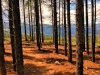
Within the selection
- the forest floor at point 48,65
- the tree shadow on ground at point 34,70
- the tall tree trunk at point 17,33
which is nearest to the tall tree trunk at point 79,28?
the tall tree trunk at point 17,33

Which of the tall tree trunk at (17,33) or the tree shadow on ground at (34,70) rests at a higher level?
the tall tree trunk at (17,33)

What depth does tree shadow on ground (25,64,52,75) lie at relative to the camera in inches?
757

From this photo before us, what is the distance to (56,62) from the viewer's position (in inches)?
843

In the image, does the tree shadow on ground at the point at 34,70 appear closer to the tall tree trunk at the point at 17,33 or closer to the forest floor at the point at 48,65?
the forest floor at the point at 48,65

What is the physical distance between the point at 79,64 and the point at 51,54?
42.1 ft

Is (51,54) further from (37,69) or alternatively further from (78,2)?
(78,2)

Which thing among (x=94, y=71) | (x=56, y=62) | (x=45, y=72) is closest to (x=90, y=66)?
(x=94, y=71)

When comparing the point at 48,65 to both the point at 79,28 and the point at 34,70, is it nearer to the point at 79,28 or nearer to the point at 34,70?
the point at 34,70

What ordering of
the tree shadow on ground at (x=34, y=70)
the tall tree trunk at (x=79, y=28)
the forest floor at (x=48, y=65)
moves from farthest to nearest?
the forest floor at (x=48, y=65)
the tree shadow on ground at (x=34, y=70)
the tall tree trunk at (x=79, y=28)

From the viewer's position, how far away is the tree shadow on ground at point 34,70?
63.1ft

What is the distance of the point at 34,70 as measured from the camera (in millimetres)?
19875

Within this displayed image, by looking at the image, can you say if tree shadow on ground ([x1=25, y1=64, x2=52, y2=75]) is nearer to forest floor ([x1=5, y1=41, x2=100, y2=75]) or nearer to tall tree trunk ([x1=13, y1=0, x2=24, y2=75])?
forest floor ([x1=5, y1=41, x2=100, y2=75])

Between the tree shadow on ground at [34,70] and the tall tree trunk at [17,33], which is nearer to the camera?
the tall tree trunk at [17,33]

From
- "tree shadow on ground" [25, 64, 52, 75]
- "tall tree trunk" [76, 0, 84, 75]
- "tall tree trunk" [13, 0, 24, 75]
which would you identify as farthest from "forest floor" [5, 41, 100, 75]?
"tall tree trunk" [76, 0, 84, 75]
